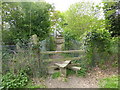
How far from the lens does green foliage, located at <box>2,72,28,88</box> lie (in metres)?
1.59

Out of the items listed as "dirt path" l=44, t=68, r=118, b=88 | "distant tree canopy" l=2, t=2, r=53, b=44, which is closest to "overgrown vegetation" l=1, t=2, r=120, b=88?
"distant tree canopy" l=2, t=2, r=53, b=44

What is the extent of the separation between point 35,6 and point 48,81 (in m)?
2.21

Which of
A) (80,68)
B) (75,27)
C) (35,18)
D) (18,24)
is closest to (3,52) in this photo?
(18,24)

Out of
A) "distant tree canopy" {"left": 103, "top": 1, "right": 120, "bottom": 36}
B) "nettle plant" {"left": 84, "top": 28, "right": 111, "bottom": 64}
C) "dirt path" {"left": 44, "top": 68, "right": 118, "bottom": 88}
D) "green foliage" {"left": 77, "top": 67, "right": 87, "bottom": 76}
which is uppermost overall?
"distant tree canopy" {"left": 103, "top": 1, "right": 120, "bottom": 36}

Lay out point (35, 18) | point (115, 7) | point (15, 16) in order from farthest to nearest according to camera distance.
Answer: point (35, 18), point (15, 16), point (115, 7)

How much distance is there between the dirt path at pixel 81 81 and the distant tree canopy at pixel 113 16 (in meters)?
0.97

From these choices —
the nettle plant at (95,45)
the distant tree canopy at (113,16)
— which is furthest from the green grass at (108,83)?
the distant tree canopy at (113,16)

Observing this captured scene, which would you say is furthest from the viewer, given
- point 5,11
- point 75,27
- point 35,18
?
point 75,27

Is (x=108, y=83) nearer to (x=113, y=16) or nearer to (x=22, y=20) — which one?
(x=113, y=16)

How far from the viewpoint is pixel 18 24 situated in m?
2.69

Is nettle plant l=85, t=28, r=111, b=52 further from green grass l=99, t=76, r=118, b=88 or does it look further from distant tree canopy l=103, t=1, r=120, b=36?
green grass l=99, t=76, r=118, b=88

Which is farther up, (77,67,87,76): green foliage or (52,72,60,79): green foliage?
(77,67,87,76): green foliage

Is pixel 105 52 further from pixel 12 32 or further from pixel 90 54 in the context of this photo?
pixel 12 32

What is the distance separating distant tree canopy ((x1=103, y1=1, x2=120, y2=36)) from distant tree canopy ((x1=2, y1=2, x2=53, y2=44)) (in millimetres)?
1960
